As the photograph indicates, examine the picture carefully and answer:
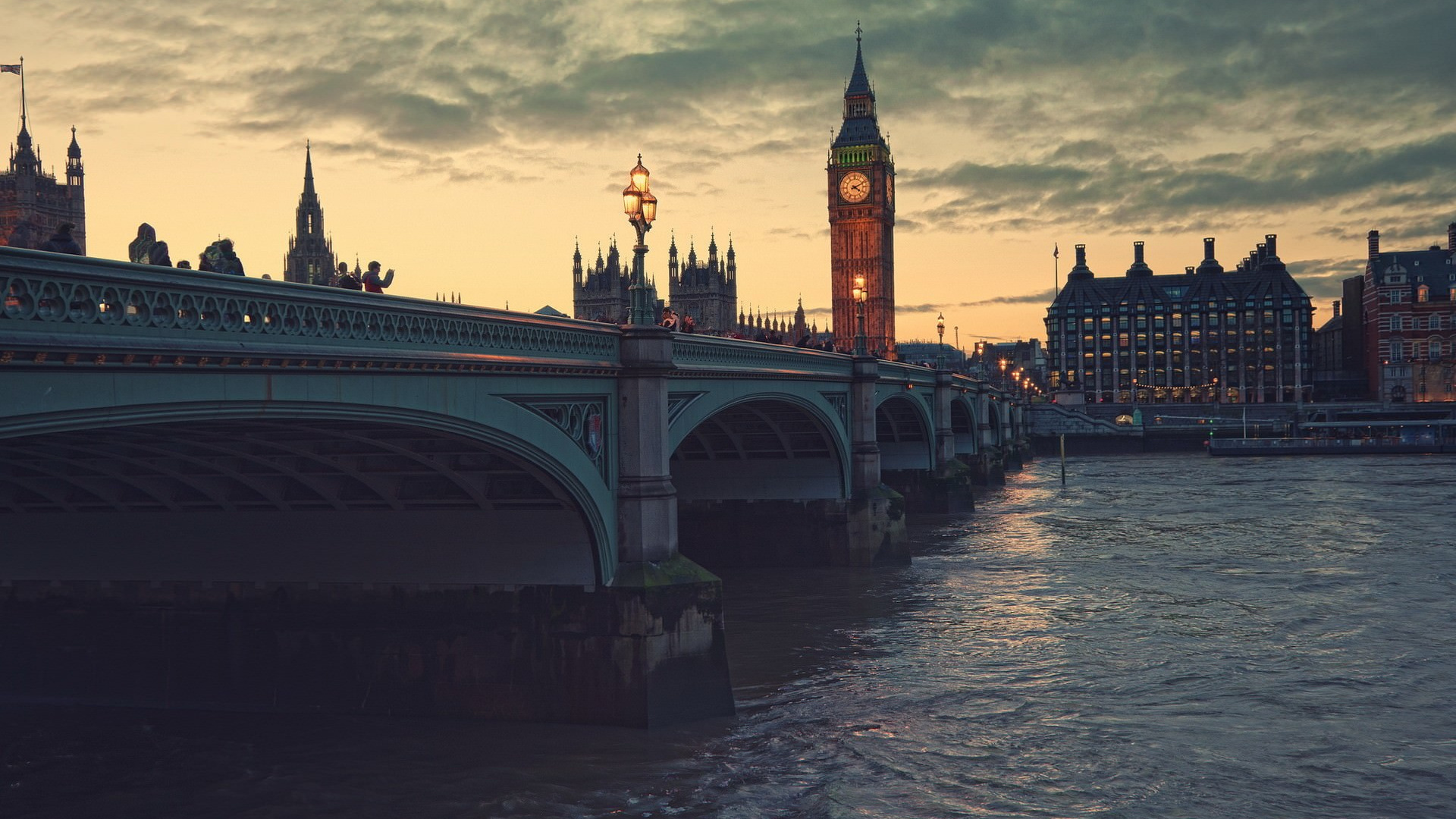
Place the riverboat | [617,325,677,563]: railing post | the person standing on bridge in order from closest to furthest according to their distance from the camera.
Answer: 1. the person standing on bridge
2. [617,325,677,563]: railing post
3. the riverboat

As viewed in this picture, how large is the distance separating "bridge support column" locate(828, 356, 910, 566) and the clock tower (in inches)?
5099

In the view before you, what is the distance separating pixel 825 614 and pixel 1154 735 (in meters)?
12.3

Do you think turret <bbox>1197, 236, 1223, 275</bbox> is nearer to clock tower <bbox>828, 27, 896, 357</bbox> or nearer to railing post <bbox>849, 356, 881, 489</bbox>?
clock tower <bbox>828, 27, 896, 357</bbox>

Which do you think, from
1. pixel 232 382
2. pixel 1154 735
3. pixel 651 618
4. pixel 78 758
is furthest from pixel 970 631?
pixel 232 382

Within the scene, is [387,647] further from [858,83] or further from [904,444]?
[858,83]

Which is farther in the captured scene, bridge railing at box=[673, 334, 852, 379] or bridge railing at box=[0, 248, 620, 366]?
bridge railing at box=[673, 334, 852, 379]

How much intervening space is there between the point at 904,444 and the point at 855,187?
401 ft

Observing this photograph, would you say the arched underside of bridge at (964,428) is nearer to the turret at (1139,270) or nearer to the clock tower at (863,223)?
the clock tower at (863,223)

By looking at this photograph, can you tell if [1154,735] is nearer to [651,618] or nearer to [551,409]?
[651,618]

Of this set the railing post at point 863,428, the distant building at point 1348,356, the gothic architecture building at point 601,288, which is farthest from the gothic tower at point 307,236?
the distant building at point 1348,356

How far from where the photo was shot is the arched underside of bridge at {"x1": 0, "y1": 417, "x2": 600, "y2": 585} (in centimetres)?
1969

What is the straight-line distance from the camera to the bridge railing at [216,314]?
1011cm

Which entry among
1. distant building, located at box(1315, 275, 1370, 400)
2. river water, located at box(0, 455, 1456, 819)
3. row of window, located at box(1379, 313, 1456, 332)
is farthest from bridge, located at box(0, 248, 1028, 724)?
distant building, located at box(1315, 275, 1370, 400)

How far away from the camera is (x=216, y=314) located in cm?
1205
